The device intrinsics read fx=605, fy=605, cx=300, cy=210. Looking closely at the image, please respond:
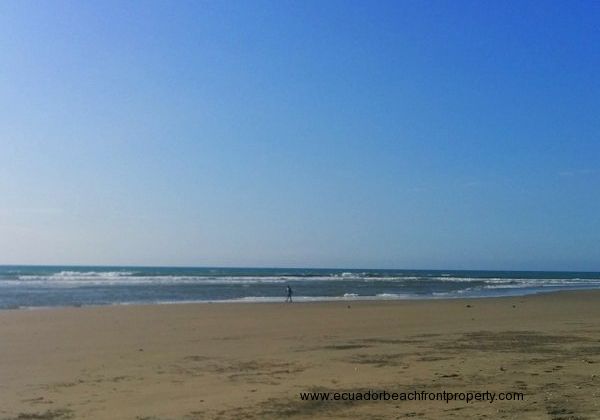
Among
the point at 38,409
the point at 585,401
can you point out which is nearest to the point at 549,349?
the point at 585,401

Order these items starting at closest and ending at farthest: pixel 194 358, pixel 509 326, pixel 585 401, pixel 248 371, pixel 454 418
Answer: pixel 454 418, pixel 585 401, pixel 248 371, pixel 194 358, pixel 509 326

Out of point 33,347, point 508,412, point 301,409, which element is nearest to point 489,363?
point 508,412

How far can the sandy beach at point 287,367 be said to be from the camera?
704cm

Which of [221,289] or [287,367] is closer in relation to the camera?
[287,367]

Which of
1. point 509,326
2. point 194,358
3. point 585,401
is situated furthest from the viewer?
point 509,326

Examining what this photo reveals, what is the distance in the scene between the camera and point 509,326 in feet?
55.0

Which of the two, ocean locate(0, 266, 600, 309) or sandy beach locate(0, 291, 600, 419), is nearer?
sandy beach locate(0, 291, 600, 419)

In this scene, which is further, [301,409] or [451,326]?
[451,326]

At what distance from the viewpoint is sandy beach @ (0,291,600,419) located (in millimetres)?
7043

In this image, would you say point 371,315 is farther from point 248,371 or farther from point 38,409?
point 38,409

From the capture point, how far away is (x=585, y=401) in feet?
22.9

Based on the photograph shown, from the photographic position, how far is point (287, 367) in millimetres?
9977

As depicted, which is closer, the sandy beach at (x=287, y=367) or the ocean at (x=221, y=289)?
the sandy beach at (x=287, y=367)

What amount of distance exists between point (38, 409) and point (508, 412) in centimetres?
546
